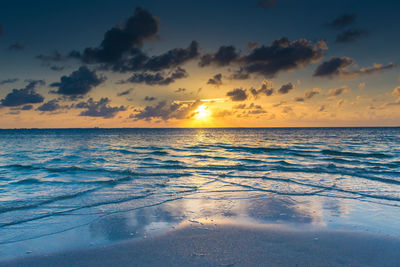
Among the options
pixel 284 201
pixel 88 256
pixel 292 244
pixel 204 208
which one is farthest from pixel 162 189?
pixel 292 244

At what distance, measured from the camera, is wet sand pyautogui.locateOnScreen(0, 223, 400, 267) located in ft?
14.0

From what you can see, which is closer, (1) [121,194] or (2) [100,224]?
(2) [100,224]

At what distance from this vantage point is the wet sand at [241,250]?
426 centimetres

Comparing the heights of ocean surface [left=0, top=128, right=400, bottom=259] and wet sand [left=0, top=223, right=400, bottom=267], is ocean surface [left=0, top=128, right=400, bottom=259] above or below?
below

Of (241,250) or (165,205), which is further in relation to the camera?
(165,205)

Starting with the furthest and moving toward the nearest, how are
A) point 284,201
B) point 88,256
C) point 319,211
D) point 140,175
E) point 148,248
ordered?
point 140,175 → point 284,201 → point 319,211 → point 148,248 → point 88,256

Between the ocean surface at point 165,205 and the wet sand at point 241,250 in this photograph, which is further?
the ocean surface at point 165,205

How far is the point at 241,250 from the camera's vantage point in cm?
468

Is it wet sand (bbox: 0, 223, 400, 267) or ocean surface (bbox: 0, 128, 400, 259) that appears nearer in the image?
wet sand (bbox: 0, 223, 400, 267)

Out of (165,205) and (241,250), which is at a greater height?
(241,250)

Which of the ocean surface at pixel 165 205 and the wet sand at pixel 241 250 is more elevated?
the wet sand at pixel 241 250

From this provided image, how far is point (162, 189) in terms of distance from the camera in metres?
10.4

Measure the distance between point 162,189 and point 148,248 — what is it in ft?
18.3

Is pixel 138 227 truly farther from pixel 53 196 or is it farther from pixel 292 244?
pixel 53 196
